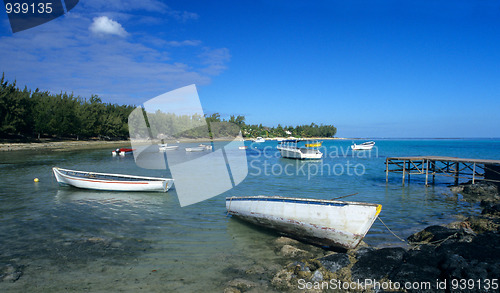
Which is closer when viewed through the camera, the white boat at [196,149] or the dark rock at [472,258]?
the dark rock at [472,258]

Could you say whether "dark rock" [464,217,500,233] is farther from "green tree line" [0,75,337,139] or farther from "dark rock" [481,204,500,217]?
"green tree line" [0,75,337,139]

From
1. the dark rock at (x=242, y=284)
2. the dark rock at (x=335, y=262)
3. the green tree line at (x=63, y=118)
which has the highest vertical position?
the green tree line at (x=63, y=118)

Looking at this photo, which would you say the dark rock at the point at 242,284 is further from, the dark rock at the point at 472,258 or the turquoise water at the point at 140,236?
the dark rock at the point at 472,258

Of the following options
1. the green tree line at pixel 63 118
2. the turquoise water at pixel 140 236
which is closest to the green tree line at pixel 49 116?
the green tree line at pixel 63 118

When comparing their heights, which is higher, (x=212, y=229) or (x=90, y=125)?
(x=90, y=125)

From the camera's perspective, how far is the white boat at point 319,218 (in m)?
10.4

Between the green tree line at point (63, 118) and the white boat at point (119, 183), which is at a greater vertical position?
the green tree line at point (63, 118)

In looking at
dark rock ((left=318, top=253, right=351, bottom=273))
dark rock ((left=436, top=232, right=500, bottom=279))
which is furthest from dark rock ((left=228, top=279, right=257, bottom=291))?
dark rock ((left=436, top=232, right=500, bottom=279))

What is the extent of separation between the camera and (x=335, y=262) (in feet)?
30.4

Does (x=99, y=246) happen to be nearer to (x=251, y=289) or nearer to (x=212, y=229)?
(x=212, y=229)

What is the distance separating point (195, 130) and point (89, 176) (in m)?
133

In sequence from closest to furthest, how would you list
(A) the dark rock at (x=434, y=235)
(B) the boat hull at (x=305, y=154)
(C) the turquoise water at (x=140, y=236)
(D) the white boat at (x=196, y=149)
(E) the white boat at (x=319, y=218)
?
(C) the turquoise water at (x=140, y=236) → (E) the white boat at (x=319, y=218) → (A) the dark rock at (x=434, y=235) → (B) the boat hull at (x=305, y=154) → (D) the white boat at (x=196, y=149)

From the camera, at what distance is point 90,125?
88.9 m

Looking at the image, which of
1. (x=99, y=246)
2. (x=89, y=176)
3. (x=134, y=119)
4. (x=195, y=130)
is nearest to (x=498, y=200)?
(x=99, y=246)
